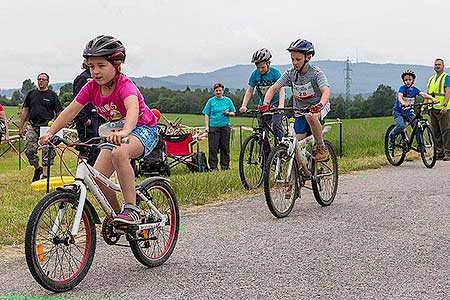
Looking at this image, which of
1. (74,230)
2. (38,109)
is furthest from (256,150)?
(74,230)

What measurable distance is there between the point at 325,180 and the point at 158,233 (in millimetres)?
3825

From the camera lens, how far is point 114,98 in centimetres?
611

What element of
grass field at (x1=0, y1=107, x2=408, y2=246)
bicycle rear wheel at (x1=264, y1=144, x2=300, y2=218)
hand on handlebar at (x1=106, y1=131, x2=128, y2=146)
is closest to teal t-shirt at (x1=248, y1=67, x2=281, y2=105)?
grass field at (x1=0, y1=107, x2=408, y2=246)

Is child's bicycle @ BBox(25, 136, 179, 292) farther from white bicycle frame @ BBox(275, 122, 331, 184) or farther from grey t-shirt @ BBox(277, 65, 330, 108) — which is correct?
grey t-shirt @ BBox(277, 65, 330, 108)

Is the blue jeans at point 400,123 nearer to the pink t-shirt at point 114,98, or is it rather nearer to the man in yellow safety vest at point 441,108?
the man in yellow safety vest at point 441,108

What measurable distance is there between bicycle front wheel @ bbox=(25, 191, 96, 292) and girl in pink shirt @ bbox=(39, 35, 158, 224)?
317 millimetres

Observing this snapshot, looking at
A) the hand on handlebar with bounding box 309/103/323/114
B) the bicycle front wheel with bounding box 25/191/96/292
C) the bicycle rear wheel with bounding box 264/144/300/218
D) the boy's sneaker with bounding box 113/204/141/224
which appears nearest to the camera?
the bicycle front wheel with bounding box 25/191/96/292

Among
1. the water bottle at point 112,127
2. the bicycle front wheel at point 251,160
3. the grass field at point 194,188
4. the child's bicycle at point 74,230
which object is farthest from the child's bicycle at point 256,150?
the water bottle at point 112,127

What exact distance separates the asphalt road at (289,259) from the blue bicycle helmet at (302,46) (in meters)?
1.97

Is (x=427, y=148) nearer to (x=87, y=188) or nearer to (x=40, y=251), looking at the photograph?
(x=87, y=188)

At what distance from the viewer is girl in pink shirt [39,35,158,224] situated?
595cm

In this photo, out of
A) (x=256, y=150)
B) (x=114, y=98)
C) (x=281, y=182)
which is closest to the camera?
(x=114, y=98)

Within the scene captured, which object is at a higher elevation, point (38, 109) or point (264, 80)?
point (264, 80)

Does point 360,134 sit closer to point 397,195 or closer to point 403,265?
point 397,195
